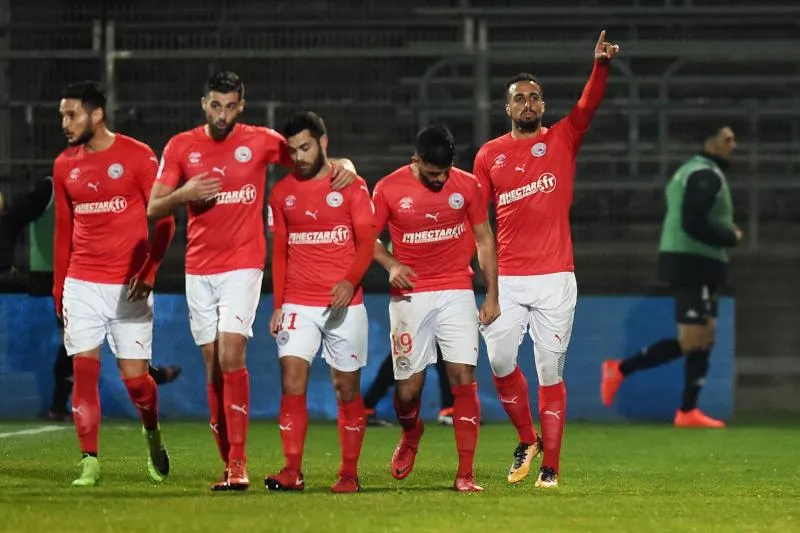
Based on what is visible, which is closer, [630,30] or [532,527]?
[532,527]

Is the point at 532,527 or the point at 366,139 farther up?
the point at 366,139

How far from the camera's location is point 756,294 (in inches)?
621

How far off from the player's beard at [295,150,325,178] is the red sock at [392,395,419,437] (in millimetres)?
1410

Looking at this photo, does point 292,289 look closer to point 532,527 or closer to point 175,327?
point 532,527

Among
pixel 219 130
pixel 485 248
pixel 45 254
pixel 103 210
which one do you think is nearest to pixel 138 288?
pixel 103 210

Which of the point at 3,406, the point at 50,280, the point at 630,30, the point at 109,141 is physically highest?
the point at 630,30

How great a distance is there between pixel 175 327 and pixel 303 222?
5944mm

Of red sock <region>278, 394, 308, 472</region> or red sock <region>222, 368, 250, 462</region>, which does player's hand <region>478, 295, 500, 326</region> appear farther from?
red sock <region>222, 368, 250, 462</region>

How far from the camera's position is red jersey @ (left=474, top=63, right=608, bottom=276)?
8633mm

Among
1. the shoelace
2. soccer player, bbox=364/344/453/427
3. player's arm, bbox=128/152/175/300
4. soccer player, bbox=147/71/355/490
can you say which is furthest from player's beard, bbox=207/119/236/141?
soccer player, bbox=364/344/453/427

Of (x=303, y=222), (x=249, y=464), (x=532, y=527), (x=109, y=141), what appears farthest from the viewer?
(x=249, y=464)

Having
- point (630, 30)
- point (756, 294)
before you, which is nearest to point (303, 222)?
point (756, 294)

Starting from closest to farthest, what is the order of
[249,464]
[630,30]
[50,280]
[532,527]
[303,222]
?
[532,527] < [303,222] < [249,464] < [50,280] < [630,30]

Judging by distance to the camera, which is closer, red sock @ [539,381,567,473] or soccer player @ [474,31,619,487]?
red sock @ [539,381,567,473]
